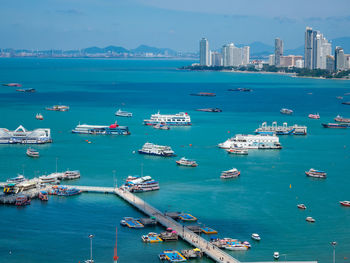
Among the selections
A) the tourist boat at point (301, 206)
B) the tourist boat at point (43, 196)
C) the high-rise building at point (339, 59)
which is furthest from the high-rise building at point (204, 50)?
the tourist boat at point (301, 206)

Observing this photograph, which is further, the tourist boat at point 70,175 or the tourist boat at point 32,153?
the tourist boat at point 32,153

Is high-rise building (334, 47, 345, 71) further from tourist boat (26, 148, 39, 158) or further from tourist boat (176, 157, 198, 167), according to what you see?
tourist boat (26, 148, 39, 158)

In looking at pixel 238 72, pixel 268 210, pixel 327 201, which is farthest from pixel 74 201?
pixel 238 72

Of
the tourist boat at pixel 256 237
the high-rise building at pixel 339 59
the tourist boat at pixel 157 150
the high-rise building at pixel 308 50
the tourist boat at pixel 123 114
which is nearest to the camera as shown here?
the tourist boat at pixel 256 237

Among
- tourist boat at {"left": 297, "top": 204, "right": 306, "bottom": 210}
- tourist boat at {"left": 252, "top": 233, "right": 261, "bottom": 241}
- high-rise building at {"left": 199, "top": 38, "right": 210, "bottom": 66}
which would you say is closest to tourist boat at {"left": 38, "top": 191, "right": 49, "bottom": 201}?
tourist boat at {"left": 252, "top": 233, "right": 261, "bottom": 241}

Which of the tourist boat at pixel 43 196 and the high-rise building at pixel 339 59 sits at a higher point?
the high-rise building at pixel 339 59

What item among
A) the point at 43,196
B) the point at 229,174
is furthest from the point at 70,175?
the point at 229,174

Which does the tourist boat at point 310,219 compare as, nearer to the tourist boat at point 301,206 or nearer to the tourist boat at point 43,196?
the tourist boat at point 301,206

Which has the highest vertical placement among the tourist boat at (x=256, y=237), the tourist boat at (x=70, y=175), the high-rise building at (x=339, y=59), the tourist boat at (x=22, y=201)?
the high-rise building at (x=339, y=59)
